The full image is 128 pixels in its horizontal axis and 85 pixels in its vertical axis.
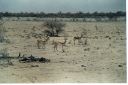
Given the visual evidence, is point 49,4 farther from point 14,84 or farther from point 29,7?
point 14,84

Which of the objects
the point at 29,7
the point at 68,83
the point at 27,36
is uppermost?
the point at 29,7

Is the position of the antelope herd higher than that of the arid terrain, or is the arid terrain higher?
the antelope herd

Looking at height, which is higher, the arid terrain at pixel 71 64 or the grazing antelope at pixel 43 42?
the grazing antelope at pixel 43 42

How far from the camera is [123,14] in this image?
4449 millimetres

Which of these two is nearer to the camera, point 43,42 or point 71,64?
point 71,64

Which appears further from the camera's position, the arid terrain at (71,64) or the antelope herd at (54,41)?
the antelope herd at (54,41)

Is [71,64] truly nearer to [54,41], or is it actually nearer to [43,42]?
[43,42]

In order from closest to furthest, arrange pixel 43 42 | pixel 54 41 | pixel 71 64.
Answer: pixel 71 64, pixel 43 42, pixel 54 41

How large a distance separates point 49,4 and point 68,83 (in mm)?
1137

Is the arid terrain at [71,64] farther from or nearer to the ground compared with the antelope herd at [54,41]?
nearer to the ground

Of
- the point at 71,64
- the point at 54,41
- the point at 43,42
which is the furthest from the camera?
the point at 54,41

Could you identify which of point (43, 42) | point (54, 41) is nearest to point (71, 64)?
point (43, 42)

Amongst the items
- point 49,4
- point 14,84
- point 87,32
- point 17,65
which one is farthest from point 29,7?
point 87,32

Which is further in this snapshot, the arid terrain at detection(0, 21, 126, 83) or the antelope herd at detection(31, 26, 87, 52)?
the antelope herd at detection(31, 26, 87, 52)
